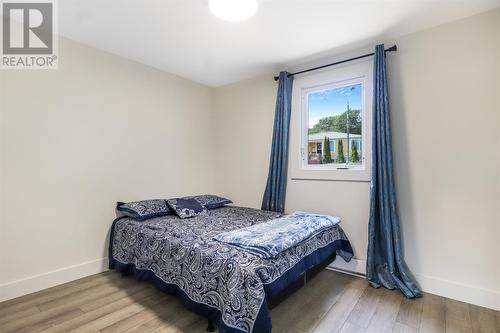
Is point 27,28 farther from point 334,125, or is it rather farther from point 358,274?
point 358,274

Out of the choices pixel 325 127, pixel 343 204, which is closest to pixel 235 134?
pixel 325 127

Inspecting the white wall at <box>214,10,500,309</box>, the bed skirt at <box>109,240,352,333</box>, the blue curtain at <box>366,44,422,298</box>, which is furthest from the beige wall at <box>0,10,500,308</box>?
the bed skirt at <box>109,240,352,333</box>

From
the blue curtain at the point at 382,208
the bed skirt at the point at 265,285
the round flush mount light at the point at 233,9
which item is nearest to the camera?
the bed skirt at the point at 265,285

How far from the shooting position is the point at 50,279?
237 centimetres

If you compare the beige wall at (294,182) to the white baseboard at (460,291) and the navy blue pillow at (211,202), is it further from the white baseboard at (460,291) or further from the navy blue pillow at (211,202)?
the navy blue pillow at (211,202)

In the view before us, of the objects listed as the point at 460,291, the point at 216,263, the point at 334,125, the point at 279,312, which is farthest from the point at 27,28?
the point at 460,291

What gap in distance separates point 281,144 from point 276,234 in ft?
4.78

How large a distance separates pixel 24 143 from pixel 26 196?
474mm

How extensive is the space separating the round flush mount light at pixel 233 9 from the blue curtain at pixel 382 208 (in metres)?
1.35

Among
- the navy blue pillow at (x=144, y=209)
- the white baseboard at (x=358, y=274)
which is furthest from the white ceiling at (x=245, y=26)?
the white baseboard at (x=358, y=274)

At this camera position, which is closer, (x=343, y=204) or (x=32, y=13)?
(x=32, y=13)

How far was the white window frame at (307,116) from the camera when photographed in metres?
2.67

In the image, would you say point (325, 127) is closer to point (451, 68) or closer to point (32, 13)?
point (451, 68)

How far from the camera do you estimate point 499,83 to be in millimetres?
2025
